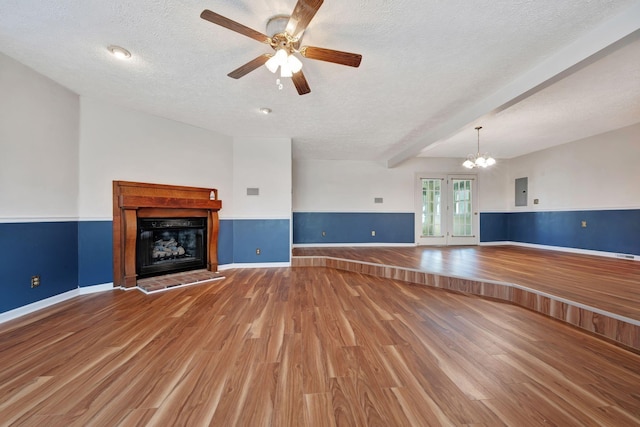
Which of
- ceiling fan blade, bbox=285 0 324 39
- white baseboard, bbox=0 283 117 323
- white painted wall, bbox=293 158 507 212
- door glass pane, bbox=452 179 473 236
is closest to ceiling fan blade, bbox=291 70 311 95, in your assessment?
ceiling fan blade, bbox=285 0 324 39

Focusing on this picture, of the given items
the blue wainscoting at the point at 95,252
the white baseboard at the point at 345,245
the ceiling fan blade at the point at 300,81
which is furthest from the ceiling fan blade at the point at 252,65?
the white baseboard at the point at 345,245

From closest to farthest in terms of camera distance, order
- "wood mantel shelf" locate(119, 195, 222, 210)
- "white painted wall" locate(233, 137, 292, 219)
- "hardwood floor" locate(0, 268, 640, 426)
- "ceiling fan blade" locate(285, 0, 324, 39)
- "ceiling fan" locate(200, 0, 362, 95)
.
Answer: "hardwood floor" locate(0, 268, 640, 426) < "ceiling fan blade" locate(285, 0, 324, 39) < "ceiling fan" locate(200, 0, 362, 95) < "wood mantel shelf" locate(119, 195, 222, 210) < "white painted wall" locate(233, 137, 292, 219)

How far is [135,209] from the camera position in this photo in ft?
10.7

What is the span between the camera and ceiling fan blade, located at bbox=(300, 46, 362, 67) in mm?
1810

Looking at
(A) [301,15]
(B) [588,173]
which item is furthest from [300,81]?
(B) [588,173]

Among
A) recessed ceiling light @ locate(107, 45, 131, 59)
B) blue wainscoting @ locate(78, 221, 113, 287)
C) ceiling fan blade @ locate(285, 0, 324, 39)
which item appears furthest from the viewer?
blue wainscoting @ locate(78, 221, 113, 287)

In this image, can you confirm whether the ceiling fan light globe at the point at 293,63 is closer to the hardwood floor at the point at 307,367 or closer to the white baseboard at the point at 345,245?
the hardwood floor at the point at 307,367

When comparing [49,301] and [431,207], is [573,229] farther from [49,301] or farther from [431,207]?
[49,301]

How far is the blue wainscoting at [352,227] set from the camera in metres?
6.29

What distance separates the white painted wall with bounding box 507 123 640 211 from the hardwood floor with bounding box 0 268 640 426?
413 centimetres

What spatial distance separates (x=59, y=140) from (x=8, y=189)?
78 cm

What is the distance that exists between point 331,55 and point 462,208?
609cm

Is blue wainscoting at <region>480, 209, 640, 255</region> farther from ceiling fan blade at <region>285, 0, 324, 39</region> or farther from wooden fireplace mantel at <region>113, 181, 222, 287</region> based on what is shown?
wooden fireplace mantel at <region>113, 181, 222, 287</region>

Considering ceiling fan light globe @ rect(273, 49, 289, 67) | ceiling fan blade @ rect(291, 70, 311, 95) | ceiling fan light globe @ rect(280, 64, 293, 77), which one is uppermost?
ceiling fan blade @ rect(291, 70, 311, 95)
